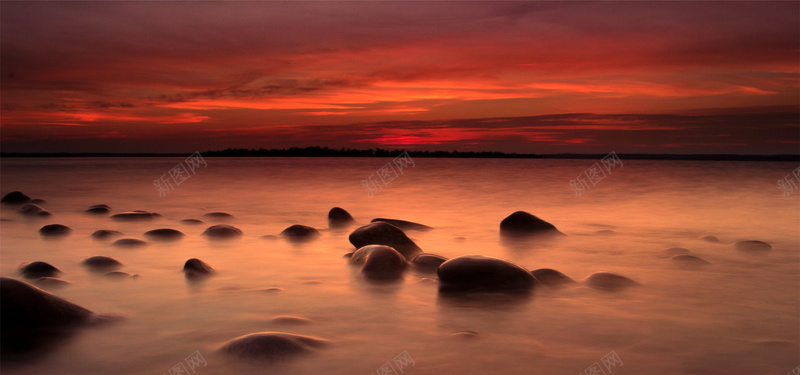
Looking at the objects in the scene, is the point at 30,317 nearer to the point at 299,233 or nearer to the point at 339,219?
the point at 299,233

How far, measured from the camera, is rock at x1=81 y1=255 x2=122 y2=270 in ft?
17.6

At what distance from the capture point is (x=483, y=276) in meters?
4.62

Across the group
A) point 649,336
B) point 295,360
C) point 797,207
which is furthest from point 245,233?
point 797,207

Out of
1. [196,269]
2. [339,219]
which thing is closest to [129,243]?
[196,269]

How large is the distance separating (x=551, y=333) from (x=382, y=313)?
1197mm

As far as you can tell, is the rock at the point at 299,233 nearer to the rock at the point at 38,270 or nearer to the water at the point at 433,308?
the water at the point at 433,308

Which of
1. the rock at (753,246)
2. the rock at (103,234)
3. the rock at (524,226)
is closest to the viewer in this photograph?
the rock at (753,246)

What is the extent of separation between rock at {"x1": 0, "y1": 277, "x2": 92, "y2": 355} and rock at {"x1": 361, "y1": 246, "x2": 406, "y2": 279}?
2394 mm

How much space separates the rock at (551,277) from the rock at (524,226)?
3.15m

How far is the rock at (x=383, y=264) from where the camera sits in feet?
17.0

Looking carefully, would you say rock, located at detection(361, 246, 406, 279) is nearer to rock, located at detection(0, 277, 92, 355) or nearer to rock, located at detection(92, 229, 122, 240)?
rock, located at detection(0, 277, 92, 355)

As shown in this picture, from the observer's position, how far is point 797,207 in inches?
510

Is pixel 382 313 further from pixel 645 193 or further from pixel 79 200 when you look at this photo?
pixel 645 193

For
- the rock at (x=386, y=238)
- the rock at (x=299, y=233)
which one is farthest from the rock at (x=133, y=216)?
the rock at (x=386, y=238)
